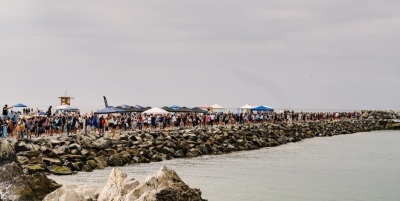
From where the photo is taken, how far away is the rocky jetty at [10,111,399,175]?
3133 cm

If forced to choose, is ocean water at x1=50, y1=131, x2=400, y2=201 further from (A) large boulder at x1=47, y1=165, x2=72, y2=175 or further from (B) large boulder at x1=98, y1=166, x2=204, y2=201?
(B) large boulder at x1=98, y1=166, x2=204, y2=201

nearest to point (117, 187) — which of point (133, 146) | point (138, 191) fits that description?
point (138, 191)

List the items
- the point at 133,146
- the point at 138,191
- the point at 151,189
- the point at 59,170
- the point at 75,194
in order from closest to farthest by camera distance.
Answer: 1. the point at 138,191
2. the point at 151,189
3. the point at 75,194
4. the point at 59,170
5. the point at 133,146

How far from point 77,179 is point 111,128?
20.2 metres

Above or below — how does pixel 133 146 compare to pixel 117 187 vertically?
below

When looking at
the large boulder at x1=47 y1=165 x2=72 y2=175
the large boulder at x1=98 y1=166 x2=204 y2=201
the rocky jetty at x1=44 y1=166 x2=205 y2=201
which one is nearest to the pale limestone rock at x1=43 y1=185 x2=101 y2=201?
the rocky jetty at x1=44 y1=166 x2=205 y2=201

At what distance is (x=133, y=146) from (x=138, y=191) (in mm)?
27589

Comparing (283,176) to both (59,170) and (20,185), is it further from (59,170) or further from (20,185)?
(20,185)

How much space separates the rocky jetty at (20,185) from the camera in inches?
669

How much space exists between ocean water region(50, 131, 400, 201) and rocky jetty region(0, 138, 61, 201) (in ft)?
25.1

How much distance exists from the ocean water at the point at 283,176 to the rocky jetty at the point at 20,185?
301 inches

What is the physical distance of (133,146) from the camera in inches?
1625

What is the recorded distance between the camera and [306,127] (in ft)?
269

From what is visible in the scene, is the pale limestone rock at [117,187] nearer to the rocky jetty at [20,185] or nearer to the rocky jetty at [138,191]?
the rocky jetty at [138,191]
